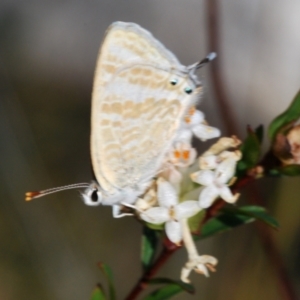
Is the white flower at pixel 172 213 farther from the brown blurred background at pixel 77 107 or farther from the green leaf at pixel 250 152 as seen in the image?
the brown blurred background at pixel 77 107

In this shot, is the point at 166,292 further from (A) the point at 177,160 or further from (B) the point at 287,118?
(B) the point at 287,118

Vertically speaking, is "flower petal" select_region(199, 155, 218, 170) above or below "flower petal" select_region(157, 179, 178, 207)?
above

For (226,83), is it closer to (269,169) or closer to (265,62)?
(265,62)

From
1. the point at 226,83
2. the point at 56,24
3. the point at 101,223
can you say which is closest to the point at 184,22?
the point at 226,83

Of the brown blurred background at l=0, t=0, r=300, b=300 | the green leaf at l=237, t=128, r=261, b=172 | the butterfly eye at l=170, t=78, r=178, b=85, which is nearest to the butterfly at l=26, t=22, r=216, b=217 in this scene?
the butterfly eye at l=170, t=78, r=178, b=85

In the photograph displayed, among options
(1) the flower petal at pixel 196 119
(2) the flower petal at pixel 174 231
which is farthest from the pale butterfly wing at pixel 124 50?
(2) the flower petal at pixel 174 231

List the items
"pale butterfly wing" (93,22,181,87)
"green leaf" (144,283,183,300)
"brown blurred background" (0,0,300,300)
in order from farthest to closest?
"brown blurred background" (0,0,300,300) < "green leaf" (144,283,183,300) < "pale butterfly wing" (93,22,181,87)

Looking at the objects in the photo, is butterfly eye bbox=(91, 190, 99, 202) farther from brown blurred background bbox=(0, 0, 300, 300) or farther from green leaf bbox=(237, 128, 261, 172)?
brown blurred background bbox=(0, 0, 300, 300)
